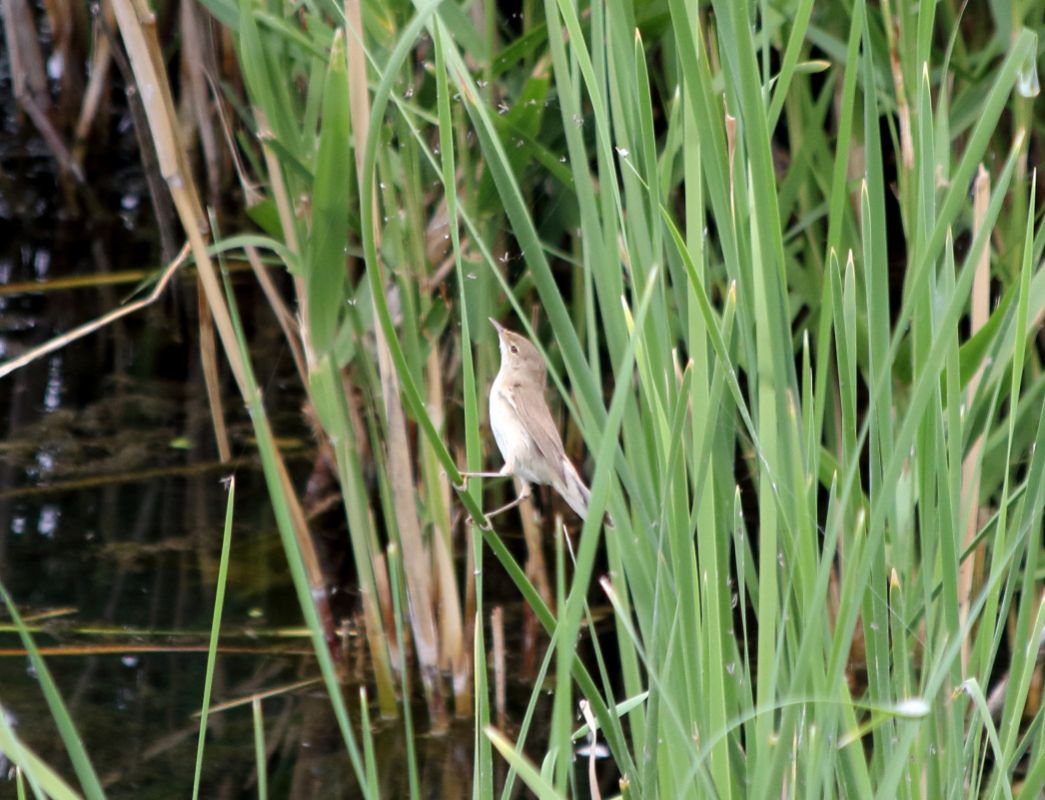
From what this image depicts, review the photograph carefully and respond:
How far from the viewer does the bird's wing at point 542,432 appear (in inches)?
75.1

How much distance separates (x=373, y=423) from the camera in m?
2.45

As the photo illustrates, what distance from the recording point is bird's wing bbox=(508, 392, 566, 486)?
1.91m

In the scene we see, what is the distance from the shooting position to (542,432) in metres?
1.94

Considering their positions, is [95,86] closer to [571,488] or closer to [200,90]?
[200,90]

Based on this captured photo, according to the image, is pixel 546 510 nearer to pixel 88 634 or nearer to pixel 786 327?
pixel 88 634

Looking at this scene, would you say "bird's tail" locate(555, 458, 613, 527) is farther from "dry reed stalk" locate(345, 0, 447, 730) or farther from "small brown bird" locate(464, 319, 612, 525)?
"dry reed stalk" locate(345, 0, 447, 730)

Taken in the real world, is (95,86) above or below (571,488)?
above

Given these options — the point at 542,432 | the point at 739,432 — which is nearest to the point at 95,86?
the point at 542,432

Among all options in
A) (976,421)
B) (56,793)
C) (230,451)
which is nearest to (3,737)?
(56,793)

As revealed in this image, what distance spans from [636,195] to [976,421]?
1200 mm

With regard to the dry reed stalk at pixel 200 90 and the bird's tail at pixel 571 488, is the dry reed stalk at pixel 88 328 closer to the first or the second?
the bird's tail at pixel 571 488

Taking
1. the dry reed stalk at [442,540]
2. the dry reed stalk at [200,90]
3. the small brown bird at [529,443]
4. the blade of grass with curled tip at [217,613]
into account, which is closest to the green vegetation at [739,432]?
the blade of grass with curled tip at [217,613]

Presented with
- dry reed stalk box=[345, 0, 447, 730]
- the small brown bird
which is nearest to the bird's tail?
the small brown bird

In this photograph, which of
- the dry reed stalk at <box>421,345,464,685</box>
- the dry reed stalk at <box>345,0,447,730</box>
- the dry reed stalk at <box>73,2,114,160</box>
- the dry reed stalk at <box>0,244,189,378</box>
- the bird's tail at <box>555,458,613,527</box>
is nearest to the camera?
the dry reed stalk at <box>0,244,189,378</box>
